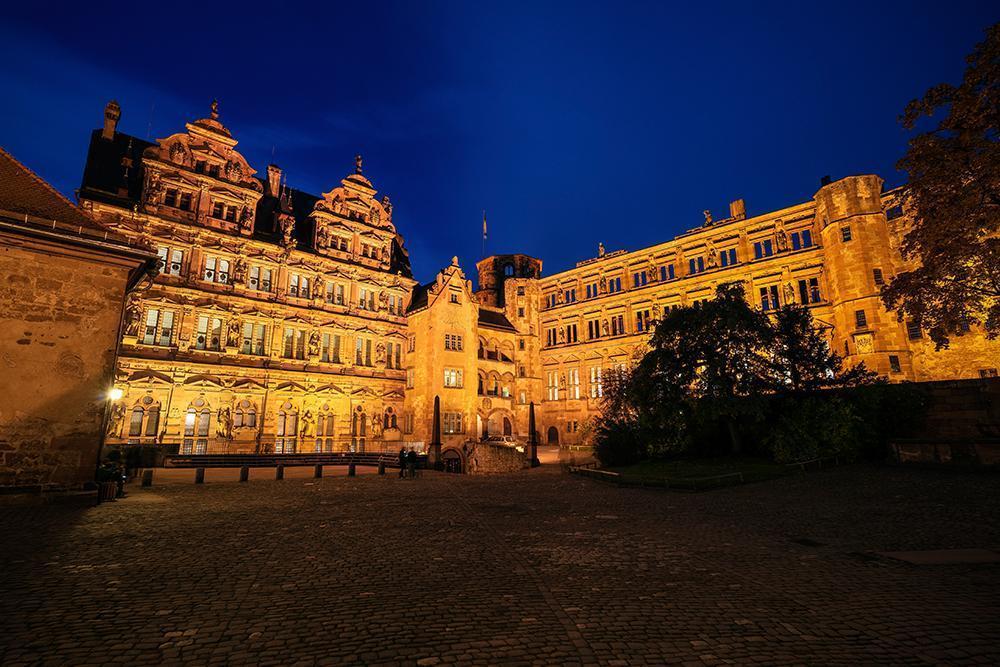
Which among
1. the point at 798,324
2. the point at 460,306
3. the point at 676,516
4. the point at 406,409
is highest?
the point at 460,306

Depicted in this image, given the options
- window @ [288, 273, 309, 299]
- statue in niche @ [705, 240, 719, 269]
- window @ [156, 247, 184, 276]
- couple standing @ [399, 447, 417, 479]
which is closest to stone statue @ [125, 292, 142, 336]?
window @ [156, 247, 184, 276]

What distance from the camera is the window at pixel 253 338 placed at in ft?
111

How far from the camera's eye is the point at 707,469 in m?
20.6

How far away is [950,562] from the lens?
23.8 ft

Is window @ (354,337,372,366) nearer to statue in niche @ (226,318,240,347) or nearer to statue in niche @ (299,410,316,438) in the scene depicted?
statue in niche @ (299,410,316,438)

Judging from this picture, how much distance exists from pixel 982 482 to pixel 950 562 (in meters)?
8.81

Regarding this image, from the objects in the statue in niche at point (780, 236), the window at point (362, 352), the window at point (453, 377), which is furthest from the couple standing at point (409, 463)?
the statue in niche at point (780, 236)

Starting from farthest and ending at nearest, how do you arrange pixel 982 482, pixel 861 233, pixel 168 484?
1. pixel 861 233
2. pixel 168 484
3. pixel 982 482

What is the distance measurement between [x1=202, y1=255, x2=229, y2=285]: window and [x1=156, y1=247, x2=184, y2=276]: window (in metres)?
1.51

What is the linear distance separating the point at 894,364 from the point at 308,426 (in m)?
42.2

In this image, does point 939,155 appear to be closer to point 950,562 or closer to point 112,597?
point 950,562

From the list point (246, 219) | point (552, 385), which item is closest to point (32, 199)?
point (246, 219)

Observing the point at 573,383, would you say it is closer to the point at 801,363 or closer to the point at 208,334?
the point at 801,363

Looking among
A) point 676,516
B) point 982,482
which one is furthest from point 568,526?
point 982,482
